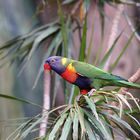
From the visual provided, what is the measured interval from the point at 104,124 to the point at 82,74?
0.23 metres

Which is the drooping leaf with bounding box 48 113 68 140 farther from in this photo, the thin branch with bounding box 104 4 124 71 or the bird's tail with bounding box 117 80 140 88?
the thin branch with bounding box 104 4 124 71

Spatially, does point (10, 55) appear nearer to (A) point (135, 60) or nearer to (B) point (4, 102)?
(B) point (4, 102)

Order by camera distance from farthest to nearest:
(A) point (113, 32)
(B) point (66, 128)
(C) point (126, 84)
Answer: (A) point (113, 32), (C) point (126, 84), (B) point (66, 128)

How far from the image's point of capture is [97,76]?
1.35m

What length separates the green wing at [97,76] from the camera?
4.35 feet

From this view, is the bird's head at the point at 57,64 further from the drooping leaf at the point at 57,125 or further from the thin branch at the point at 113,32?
the thin branch at the point at 113,32

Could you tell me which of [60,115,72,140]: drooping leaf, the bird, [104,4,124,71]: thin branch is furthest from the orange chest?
[104,4,124,71]: thin branch

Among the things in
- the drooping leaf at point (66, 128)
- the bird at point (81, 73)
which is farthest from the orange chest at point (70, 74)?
the drooping leaf at point (66, 128)

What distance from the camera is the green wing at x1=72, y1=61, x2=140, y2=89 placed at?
1325mm

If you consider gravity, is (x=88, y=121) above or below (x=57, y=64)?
below

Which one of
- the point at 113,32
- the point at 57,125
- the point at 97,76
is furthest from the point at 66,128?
the point at 113,32

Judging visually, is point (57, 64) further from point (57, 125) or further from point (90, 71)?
point (57, 125)

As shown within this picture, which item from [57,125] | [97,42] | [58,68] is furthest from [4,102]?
[57,125]

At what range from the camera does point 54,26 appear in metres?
2.12
